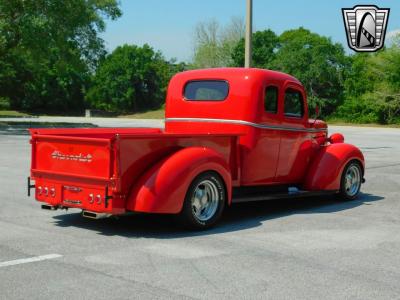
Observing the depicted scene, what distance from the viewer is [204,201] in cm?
710

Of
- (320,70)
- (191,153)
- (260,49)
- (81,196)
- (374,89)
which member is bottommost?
(81,196)

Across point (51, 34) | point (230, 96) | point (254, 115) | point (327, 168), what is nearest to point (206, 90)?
point (230, 96)

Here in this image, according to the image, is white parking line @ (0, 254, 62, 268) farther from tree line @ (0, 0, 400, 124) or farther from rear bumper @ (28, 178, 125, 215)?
tree line @ (0, 0, 400, 124)

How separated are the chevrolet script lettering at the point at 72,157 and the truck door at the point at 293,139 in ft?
9.99

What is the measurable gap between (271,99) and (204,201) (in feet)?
6.76

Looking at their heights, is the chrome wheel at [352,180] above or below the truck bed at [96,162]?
below

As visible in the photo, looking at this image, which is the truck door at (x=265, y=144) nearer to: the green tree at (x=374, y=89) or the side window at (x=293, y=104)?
the side window at (x=293, y=104)

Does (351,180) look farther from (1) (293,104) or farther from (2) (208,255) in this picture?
(2) (208,255)

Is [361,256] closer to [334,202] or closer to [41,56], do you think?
[334,202]

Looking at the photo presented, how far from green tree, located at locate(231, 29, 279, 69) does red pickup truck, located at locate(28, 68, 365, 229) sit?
56.8 m

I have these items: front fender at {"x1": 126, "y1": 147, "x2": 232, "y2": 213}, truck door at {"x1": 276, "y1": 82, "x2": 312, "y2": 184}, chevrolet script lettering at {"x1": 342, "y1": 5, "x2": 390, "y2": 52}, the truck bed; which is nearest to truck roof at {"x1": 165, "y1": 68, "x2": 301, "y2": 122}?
truck door at {"x1": 276, "y1": 82, "x2": 312, "y2": 184}

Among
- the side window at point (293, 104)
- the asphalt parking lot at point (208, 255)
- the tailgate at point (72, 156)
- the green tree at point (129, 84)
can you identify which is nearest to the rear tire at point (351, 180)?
the asphalt parking lot at point (208, 255)

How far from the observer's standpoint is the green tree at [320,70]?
55562mm

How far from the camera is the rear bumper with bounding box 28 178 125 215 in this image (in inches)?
254
